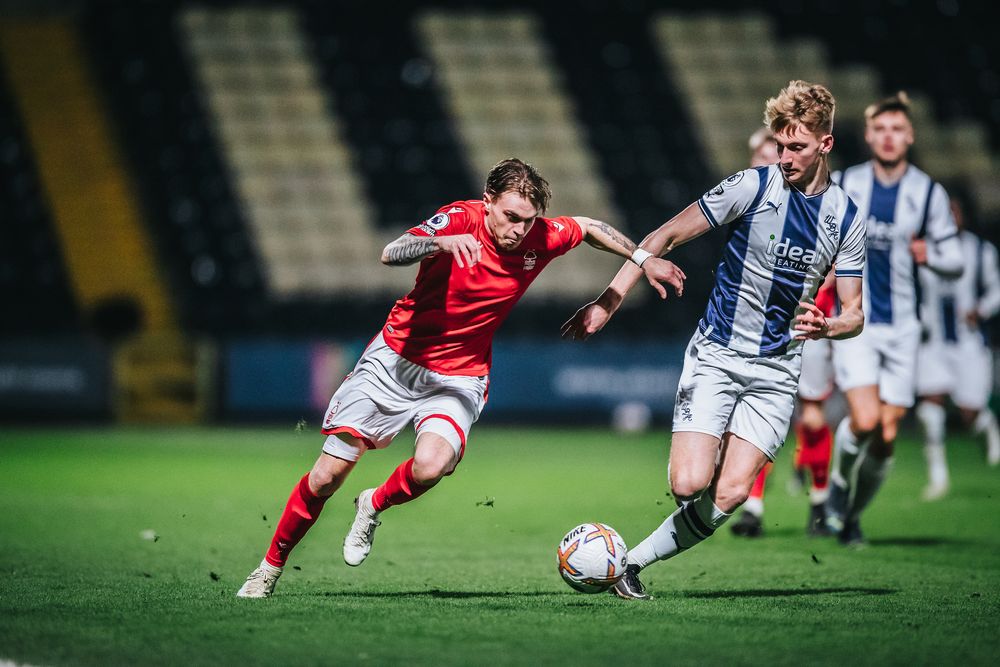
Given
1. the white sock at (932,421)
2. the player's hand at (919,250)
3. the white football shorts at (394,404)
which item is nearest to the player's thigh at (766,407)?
the white football shorts at (394,404)

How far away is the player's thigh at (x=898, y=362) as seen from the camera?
7.93 m

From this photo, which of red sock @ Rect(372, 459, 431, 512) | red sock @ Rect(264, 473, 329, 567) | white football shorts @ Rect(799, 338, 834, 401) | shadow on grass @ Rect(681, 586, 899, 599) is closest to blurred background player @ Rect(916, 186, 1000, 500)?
white football shorts @ Rect(799, 338, 834, 401)

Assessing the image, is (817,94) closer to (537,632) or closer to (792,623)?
(792,623)

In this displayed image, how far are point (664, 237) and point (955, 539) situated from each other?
12.3 feet

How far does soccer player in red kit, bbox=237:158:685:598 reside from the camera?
5.80 meters

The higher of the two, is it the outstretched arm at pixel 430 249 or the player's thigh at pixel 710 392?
the outstretched arm at pixel 430 249

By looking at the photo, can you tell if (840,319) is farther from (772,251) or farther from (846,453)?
(846,453)

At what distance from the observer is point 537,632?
5.05m

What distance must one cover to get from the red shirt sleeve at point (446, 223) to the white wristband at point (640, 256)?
29.8 inches

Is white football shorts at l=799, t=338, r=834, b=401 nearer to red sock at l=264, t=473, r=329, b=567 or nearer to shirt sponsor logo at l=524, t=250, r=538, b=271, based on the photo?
shirt sponsor logo at l=524, t=250, r=538, b=271

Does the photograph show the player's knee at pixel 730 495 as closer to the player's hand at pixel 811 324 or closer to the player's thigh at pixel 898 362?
the player's hand at pixel 811 324

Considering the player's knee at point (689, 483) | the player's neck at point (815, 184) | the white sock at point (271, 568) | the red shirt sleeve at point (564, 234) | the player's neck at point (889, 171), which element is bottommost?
the white sock at point (271, 568)

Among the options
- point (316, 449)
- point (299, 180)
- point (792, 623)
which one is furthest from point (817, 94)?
point (299, 180)

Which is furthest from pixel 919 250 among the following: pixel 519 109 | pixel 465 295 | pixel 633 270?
pixel 519 109
